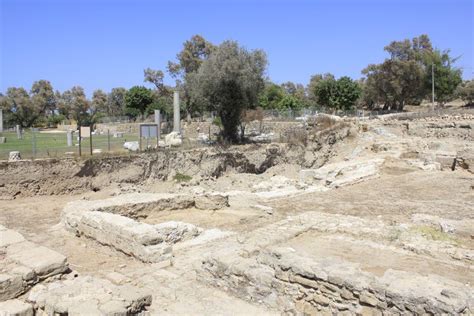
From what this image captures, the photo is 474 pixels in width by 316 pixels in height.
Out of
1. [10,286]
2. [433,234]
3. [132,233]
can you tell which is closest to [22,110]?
[132,233]

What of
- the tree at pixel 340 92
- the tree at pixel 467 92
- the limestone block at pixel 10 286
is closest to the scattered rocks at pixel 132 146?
the limestone block at pixel 10 286

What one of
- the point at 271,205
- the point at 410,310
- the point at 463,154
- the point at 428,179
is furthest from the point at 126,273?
the point at 463,154

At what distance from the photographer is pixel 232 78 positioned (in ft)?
73.8

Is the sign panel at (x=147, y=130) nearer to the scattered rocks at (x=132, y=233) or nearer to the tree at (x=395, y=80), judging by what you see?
the scattered rocks at (x=132, y=233)

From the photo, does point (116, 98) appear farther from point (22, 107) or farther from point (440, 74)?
point (440, 74)

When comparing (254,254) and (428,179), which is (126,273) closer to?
(254,254)

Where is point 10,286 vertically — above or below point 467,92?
below

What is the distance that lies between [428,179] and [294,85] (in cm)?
9911

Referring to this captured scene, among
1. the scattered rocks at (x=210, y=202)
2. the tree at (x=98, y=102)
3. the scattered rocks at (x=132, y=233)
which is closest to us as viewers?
the scattered rocks at (x=132, y=233)

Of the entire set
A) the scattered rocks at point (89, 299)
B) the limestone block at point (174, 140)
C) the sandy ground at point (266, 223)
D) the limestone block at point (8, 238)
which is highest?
the limestone block at point (174, 140)

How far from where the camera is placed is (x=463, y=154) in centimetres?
1617

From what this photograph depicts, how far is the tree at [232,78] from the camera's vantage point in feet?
73.5

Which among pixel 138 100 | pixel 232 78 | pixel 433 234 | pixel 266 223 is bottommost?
pixel 266 223

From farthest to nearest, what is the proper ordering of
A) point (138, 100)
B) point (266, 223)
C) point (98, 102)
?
1. point (98, 102)
2. point (138, 100)
3. point (266, 223)
